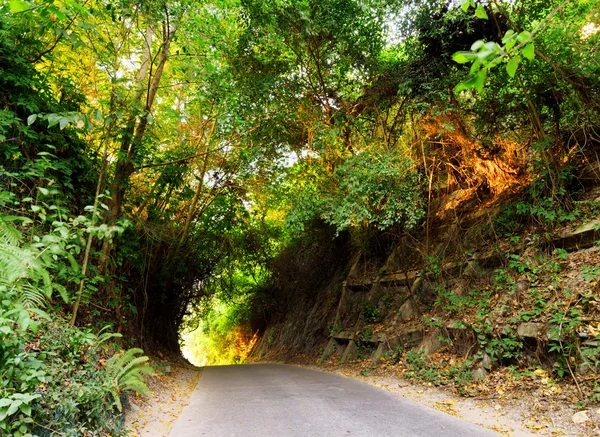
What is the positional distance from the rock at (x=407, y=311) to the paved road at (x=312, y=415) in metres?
2.79

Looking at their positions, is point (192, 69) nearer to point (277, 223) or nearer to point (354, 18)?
point (354, 18)

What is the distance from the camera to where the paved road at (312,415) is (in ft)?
14.2

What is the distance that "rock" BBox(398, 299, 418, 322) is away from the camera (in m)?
9.33

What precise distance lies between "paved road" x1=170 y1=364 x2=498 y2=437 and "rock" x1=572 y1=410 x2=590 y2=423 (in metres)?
1.01

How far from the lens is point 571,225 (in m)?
6.59

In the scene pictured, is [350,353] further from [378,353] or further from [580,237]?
[580,237]

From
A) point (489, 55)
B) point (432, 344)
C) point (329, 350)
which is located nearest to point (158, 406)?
point (432, 344)

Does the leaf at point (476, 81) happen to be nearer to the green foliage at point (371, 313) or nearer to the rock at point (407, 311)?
the rock at point (407, 311)

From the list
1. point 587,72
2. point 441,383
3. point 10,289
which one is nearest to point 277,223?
point 441,383

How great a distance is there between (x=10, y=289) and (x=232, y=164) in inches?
318

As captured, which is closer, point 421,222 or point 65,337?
point 65,337

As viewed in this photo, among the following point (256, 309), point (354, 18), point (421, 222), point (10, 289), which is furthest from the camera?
point (256, 309)

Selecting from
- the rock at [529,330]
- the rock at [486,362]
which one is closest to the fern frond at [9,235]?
the rock at [486,362]

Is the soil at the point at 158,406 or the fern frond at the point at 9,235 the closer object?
the fern frond at the point at 9,235
